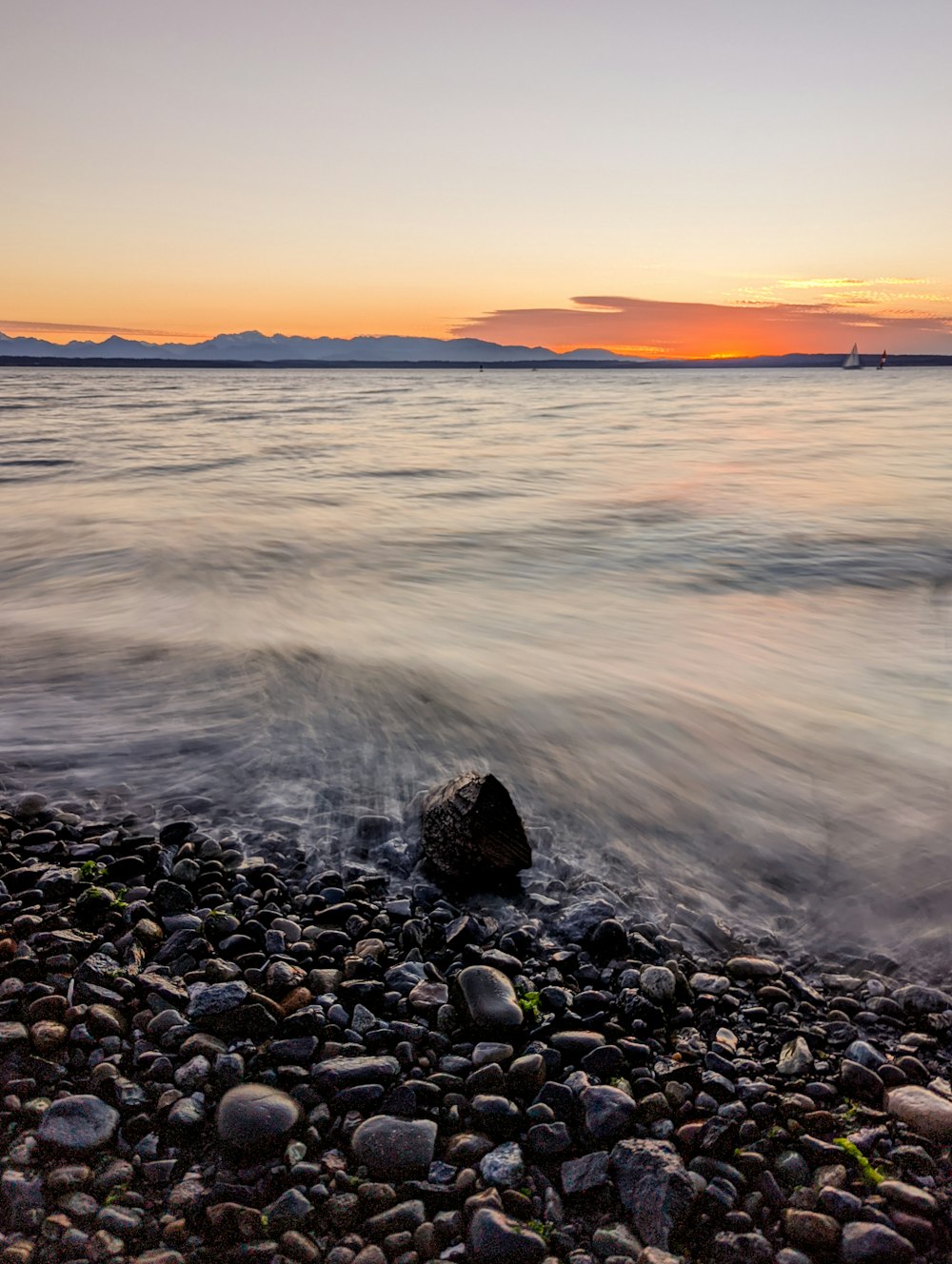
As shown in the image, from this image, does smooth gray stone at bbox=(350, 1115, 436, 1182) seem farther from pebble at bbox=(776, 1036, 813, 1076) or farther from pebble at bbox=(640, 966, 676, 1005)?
pebble at bbox=(776, 1036, 813, 1076)

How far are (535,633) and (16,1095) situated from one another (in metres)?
5.95

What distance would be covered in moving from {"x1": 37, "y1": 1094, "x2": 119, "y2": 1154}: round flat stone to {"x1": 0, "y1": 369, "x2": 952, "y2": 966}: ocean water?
159cm

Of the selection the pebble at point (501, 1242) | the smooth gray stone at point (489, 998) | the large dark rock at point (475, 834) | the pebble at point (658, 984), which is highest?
the large dark rock at point (475, 834)

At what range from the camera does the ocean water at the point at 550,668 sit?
4078 millimetres

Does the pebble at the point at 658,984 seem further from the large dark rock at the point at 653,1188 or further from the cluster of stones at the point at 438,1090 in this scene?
the large dark rock at the point at 653,1188

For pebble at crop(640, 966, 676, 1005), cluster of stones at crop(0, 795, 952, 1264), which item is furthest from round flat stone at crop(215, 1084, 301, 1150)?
pebble at crop(640, 966, 676, 1005)

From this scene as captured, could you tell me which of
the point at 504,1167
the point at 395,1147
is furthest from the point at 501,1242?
the point at 395,1147

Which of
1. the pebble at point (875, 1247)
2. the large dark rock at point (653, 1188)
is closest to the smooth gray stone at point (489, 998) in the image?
the large dark rock at point (653, 1188)

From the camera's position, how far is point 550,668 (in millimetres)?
6680

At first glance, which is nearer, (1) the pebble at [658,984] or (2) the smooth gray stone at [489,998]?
(2) the smooth gray stone at [489,998]

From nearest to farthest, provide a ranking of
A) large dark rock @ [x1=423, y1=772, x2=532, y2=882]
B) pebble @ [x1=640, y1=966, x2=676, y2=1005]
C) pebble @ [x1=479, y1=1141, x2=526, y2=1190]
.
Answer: pebble @ [x1=479, y1=1141, x2=526, y2=1190] → pebble @ [x1=640, y1=966, x2=676, y2=1005] → large dark rock @ [x1=423, y1=772, x2=532, y2=882]

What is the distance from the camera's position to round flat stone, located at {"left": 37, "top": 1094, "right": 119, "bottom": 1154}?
2.14 m

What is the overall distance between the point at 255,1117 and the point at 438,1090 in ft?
1.70

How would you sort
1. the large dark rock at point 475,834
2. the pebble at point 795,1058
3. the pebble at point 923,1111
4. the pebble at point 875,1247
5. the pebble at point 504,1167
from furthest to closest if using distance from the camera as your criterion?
1. the large dark rock at point 475,834
2. the pebble at point 795,1058
3. the pebble at point 923,1111
4. the pebble at point 504,1167
5. the pebble at point 875,1247
